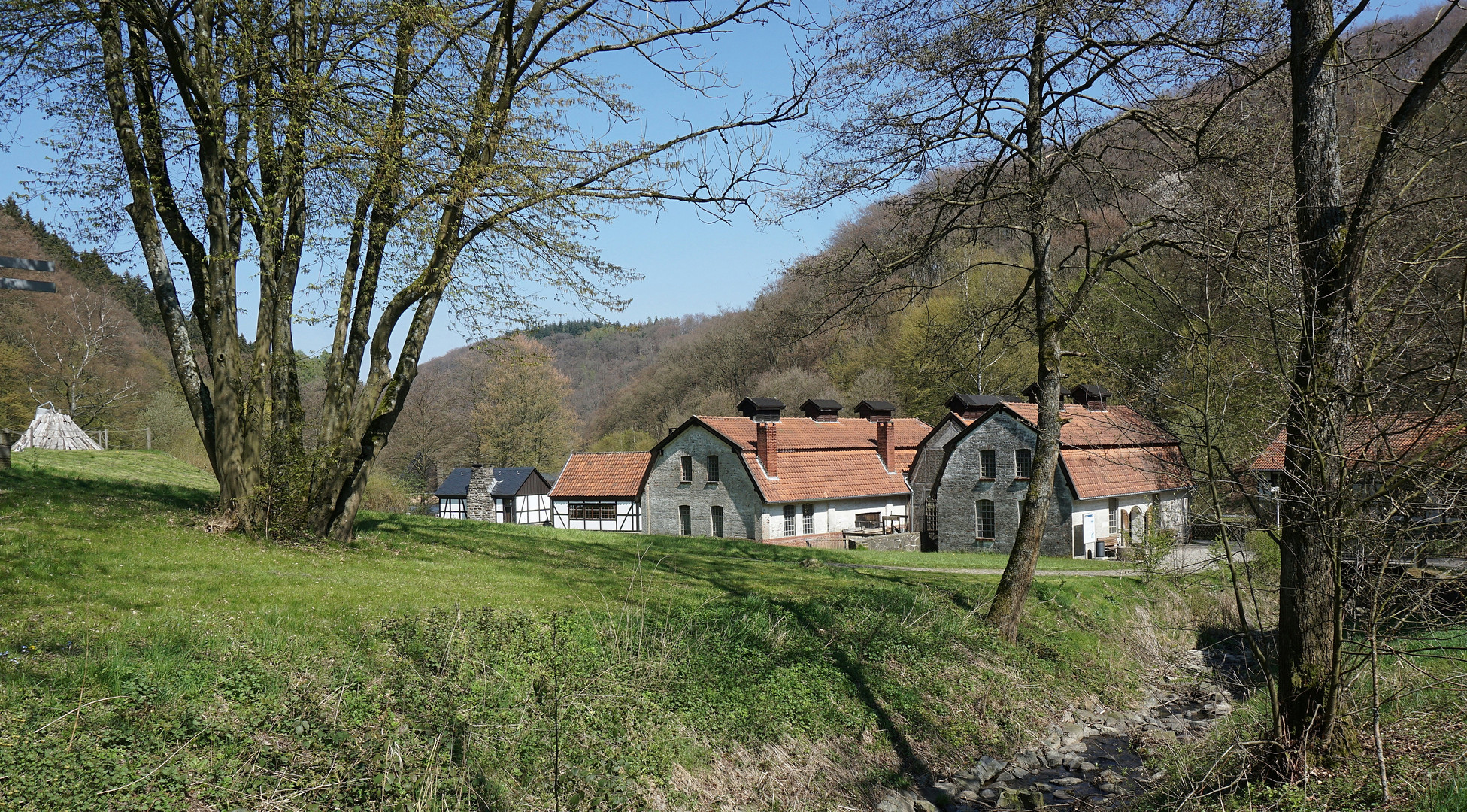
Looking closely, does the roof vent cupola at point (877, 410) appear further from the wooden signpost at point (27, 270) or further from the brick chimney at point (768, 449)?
the wooden signpost at point (27, 270)

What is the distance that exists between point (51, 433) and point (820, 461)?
27.7 m

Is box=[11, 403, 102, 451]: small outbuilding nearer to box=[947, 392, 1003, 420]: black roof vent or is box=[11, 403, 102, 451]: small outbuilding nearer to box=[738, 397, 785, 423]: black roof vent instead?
box=[738, 397, 785, 423]: black roof vent

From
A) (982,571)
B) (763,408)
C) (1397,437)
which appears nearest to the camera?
(1397,437)

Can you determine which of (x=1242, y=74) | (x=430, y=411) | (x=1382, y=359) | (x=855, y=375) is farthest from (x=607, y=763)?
(x=430, y=411)

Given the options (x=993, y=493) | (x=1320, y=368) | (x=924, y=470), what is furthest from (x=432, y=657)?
(x=924, y=470)

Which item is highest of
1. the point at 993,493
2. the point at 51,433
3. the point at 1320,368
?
the point at 51,433

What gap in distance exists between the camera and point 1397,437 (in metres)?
5.24

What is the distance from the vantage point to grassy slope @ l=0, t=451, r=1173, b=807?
482 centimetres

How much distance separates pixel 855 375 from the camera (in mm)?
52500

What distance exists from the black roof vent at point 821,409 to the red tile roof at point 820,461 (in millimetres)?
527

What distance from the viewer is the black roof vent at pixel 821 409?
3603 centimetres

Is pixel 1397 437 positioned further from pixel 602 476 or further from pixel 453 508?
pixel 453 508

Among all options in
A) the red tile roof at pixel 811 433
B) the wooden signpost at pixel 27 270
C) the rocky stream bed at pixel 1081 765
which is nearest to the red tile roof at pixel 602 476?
the red tile roof at pixel 811 433

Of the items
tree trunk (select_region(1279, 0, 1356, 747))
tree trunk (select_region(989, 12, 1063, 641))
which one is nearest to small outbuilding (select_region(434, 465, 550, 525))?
tree trunk (select_region(989, 12, 1063, 641))
